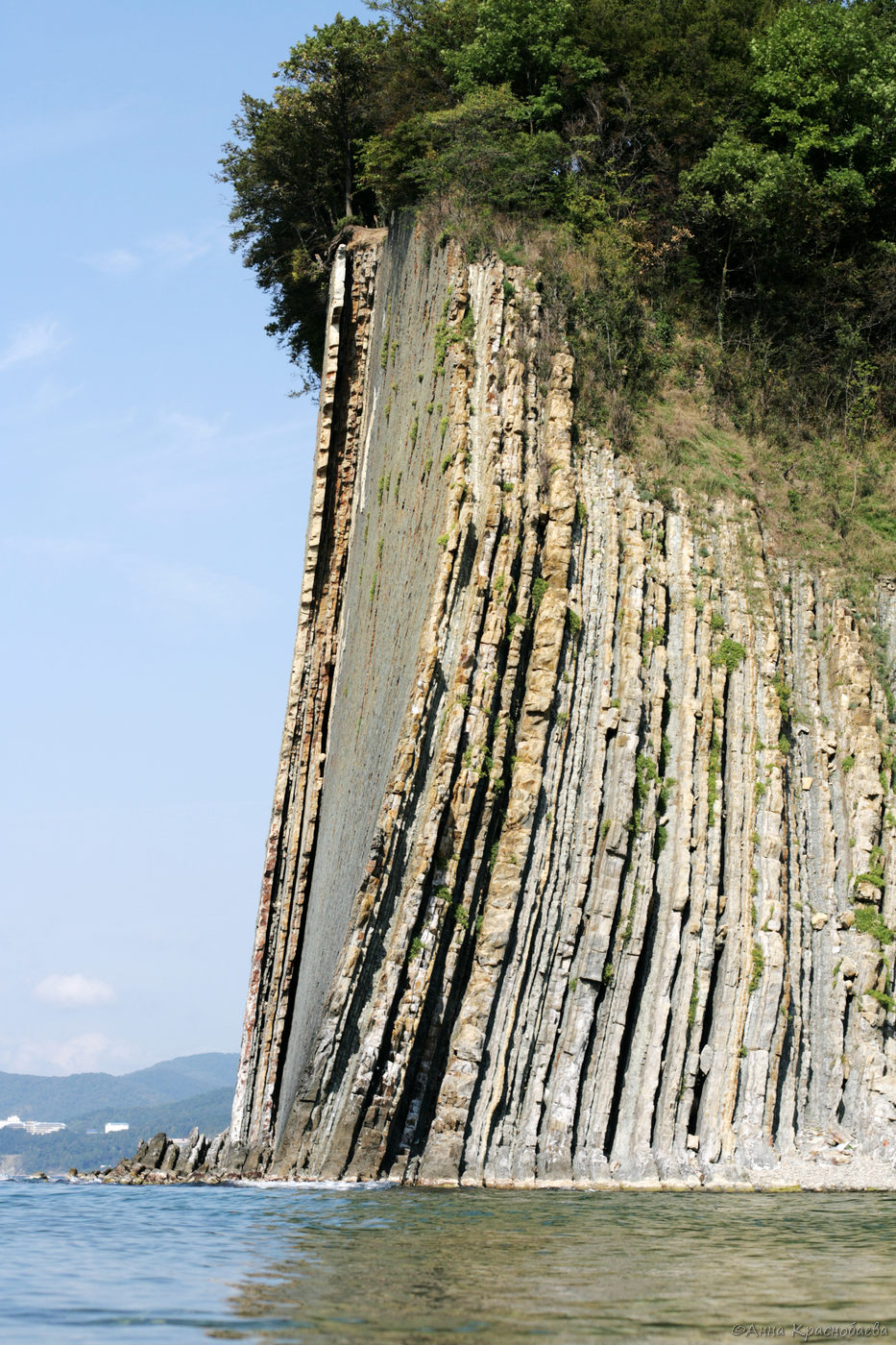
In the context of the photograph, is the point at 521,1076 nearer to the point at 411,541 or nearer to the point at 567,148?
the point at 411,541

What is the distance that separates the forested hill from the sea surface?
11315mm

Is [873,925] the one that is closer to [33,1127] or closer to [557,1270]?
[557,1270]

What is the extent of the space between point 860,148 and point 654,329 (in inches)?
201

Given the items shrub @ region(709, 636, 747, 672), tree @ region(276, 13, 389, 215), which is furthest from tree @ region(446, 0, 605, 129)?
shrub @ region(709, 636, 747, 672)

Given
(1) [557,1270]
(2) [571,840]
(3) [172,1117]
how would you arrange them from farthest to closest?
(3) [172,1117] → (2) [571,840] → (1) [557,1270]

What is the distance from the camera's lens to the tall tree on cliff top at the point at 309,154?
26.2 meters

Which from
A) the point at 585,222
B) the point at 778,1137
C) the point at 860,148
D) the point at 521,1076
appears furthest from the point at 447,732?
the point at 860,148

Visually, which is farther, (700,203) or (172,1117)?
(172,1117)

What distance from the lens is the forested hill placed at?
1972 cm

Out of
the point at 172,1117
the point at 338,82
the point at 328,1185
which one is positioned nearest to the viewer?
the point at 328,1185

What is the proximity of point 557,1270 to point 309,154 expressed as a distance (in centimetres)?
2452

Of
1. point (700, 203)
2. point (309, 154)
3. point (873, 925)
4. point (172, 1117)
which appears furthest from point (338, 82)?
point (172, 1117)

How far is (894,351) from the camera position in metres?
21.8

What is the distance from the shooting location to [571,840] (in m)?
14.4
